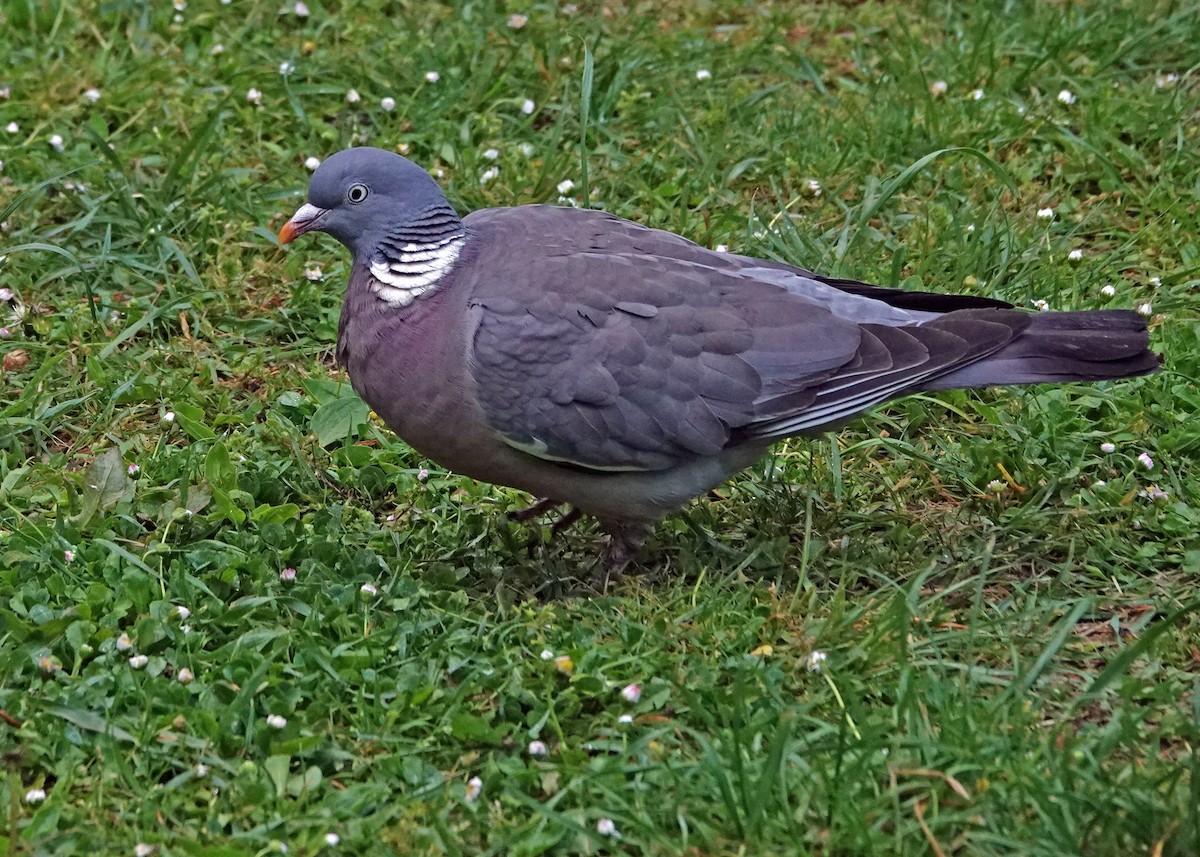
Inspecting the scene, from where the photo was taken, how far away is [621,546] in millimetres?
4074

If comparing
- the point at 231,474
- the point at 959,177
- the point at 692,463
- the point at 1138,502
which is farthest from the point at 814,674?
the point at 959,177

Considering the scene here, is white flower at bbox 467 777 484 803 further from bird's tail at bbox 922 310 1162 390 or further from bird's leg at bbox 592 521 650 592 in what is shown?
bird's tail at bbox 922 310 1162 390

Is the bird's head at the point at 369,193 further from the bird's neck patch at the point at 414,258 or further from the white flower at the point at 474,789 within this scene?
the white flower at the point at 474,789

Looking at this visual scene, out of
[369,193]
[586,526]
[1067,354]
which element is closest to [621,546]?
[586,526]

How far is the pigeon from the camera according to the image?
3770mm

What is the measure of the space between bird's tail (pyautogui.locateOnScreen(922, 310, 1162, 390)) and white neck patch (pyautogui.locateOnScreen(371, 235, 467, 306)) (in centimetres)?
136

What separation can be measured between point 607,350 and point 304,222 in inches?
37.8

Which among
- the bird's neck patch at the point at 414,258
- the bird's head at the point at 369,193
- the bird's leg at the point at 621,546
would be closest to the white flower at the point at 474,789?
the bird's leg at the point at 621,546

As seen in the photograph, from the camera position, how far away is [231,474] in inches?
165

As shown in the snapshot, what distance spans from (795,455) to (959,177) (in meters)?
1.54

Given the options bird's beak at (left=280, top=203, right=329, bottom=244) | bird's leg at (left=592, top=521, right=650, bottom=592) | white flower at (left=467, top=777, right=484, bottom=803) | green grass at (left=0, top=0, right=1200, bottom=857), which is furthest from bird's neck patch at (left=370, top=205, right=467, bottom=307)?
white flower at (left=467, top=777, right=484, bottom=803)

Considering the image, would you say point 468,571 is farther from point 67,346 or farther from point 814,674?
point 67,346

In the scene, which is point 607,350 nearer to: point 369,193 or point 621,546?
point 621,546

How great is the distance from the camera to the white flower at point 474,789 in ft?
10.4
